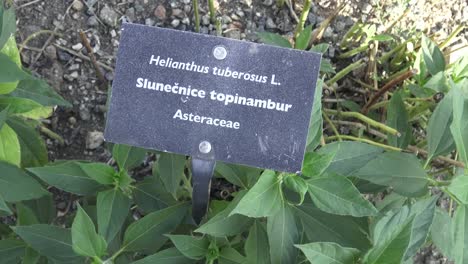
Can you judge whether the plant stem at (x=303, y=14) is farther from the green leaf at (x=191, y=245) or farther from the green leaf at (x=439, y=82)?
the green leaf at (x=191, y=245)

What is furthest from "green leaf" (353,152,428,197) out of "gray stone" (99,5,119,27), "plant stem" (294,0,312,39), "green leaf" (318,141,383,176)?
"gray stone" (99,5,119,27)

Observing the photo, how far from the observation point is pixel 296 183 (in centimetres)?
112

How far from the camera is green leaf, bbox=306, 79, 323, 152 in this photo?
1138 millimetres

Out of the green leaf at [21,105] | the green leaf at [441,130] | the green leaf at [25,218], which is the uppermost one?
the green leaf at [441,130]

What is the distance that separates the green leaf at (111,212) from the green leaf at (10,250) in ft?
0.93

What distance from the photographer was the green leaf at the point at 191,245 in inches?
46.4

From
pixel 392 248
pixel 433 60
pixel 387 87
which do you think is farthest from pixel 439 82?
pixel 392 248

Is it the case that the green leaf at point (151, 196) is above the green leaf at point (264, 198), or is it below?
below

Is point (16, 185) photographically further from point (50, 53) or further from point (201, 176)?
point (50, 53)

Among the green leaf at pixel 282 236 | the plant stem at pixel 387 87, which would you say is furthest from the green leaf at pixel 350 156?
the plant stem at pixel 387 87

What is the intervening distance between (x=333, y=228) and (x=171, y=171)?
42cm

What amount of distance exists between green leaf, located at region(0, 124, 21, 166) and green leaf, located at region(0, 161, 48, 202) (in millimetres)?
67

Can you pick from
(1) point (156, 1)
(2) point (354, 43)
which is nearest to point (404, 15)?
(2) point (354, 43)

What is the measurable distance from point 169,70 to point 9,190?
0.53 metres
